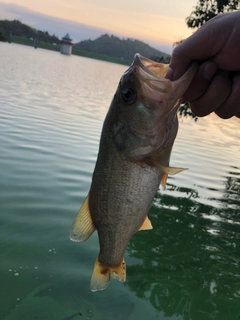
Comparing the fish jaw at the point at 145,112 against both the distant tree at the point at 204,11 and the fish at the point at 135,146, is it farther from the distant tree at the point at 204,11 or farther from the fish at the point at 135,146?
the distant tree at the point at 204,11

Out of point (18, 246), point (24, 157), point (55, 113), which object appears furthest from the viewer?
point (55, 113)

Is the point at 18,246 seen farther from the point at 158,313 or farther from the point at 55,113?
the point at 55,113

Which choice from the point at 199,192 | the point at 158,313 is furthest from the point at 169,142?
the point at 199,192

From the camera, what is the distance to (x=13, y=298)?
14.7 feet

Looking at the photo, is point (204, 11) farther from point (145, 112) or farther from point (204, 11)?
point (145, 112)

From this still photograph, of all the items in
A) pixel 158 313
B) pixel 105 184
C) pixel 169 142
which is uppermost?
pixel 169 142

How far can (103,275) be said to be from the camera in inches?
119

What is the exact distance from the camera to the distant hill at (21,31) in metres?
134

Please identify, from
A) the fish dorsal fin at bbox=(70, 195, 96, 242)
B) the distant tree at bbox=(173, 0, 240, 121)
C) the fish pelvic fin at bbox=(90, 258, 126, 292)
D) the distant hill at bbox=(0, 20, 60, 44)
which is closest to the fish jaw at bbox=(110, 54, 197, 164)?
the fish dorsal fin at bbox=(70, 195, 96, 242)

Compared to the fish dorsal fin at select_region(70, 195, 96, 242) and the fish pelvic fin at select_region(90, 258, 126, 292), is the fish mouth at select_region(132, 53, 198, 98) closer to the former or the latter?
the fish dorsal fin at select_region(70, 195, 96, 242)

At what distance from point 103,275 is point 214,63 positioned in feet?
6.27

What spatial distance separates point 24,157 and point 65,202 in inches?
117

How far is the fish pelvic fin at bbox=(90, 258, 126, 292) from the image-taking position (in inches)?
118

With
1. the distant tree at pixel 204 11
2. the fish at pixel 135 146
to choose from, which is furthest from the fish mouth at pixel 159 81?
the distant tree at pixel 204 11
